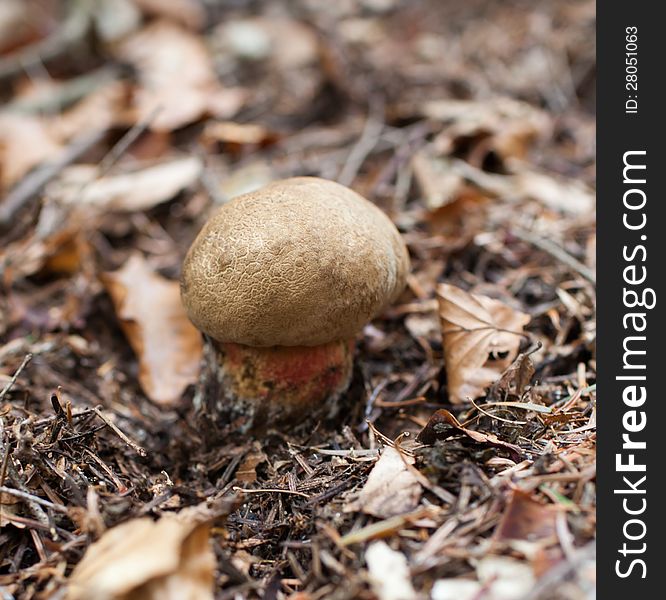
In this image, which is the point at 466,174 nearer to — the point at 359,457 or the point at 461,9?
the point at 359,457

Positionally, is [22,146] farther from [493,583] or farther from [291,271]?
[493,583]

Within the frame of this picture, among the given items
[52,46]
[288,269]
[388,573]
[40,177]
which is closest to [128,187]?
[40,177]

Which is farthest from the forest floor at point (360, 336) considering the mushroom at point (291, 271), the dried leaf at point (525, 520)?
the mushroom at point (291, 271)

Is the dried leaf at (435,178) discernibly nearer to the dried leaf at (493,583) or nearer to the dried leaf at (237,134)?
the dried leaf at (237,134)

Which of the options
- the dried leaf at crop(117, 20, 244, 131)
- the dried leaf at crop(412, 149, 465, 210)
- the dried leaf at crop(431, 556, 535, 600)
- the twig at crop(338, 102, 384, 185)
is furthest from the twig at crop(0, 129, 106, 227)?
the dried leaf at crop(431, 556, 535, 600)

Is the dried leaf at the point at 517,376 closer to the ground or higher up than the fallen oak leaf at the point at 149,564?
closer to the ground

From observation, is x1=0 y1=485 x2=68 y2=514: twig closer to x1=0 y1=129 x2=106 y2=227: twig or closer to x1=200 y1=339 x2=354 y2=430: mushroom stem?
x1=200 y1=339 x2=354 y2=430: mushroom stem

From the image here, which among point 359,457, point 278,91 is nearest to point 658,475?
point 359,457
